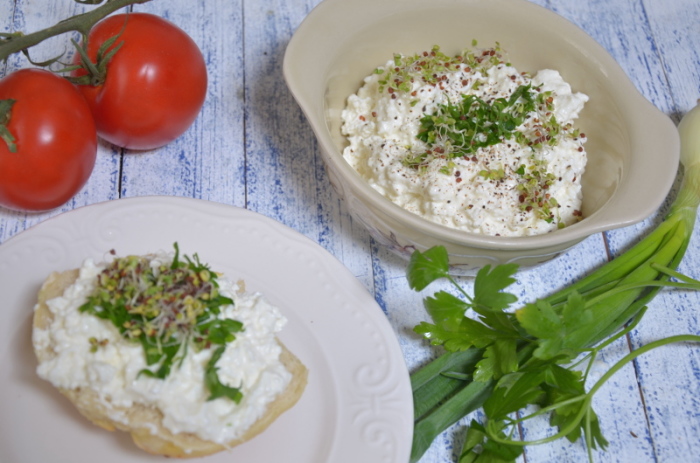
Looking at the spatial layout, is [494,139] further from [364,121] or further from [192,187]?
[192,187]

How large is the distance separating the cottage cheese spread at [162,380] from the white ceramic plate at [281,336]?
0.22 metres

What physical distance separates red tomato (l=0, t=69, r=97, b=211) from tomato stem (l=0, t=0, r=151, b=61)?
2.6 inches

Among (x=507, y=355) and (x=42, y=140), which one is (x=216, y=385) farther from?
(x=42, y=140)

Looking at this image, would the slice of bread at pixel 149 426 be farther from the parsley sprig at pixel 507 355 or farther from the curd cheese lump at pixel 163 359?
the parsley sprig at pixel 507 355

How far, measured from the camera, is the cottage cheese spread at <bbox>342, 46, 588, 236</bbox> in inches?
78.5

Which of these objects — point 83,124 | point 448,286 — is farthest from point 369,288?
point 83,124

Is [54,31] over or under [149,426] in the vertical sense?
over

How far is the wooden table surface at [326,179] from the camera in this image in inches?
80.7

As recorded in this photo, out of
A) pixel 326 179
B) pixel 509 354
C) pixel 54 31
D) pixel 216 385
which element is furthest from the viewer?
pixel 326 179

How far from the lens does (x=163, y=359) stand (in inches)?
62.2

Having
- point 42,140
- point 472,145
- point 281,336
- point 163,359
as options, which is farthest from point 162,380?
point 472,145

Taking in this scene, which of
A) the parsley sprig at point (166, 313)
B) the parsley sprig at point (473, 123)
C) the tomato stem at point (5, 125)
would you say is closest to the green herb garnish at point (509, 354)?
the parsley sprig at point (473, 123)

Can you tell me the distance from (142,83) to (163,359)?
2.93 ft

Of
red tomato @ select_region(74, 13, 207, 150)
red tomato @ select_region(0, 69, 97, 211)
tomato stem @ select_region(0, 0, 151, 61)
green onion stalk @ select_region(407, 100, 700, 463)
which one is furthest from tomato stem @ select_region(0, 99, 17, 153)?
green onion stalk @ select_region(407, 100, 700, 463)
